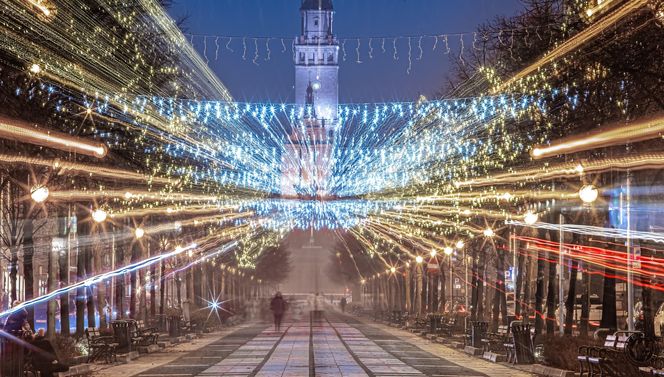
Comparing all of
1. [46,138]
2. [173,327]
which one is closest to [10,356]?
[46,138]

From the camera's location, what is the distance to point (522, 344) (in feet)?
106

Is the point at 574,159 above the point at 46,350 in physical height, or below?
above

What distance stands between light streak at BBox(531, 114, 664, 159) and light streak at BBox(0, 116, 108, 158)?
14.0 m

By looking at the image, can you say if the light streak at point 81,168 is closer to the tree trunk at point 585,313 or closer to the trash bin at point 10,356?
the trash bin at point 10,356

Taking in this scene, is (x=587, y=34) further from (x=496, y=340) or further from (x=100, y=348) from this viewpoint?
(x=100, y=348)

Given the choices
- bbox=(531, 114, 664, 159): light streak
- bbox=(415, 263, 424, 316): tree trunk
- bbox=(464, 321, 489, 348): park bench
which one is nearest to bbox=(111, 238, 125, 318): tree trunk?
bbox=(464, 321, 489, 348): park bench

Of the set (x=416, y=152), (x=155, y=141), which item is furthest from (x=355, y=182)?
(x=155, y=141)

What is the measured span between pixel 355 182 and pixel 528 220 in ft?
266

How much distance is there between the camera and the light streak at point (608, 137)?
27906 millimetres

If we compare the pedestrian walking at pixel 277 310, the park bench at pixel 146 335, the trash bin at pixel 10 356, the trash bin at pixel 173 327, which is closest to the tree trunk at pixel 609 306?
the park bench at pixel 146 335

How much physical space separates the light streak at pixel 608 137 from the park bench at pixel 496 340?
20.2 ft

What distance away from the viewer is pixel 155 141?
45.2 m

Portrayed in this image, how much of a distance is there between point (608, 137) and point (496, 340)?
365 inches

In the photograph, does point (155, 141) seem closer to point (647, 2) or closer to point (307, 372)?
point (307, 372)
